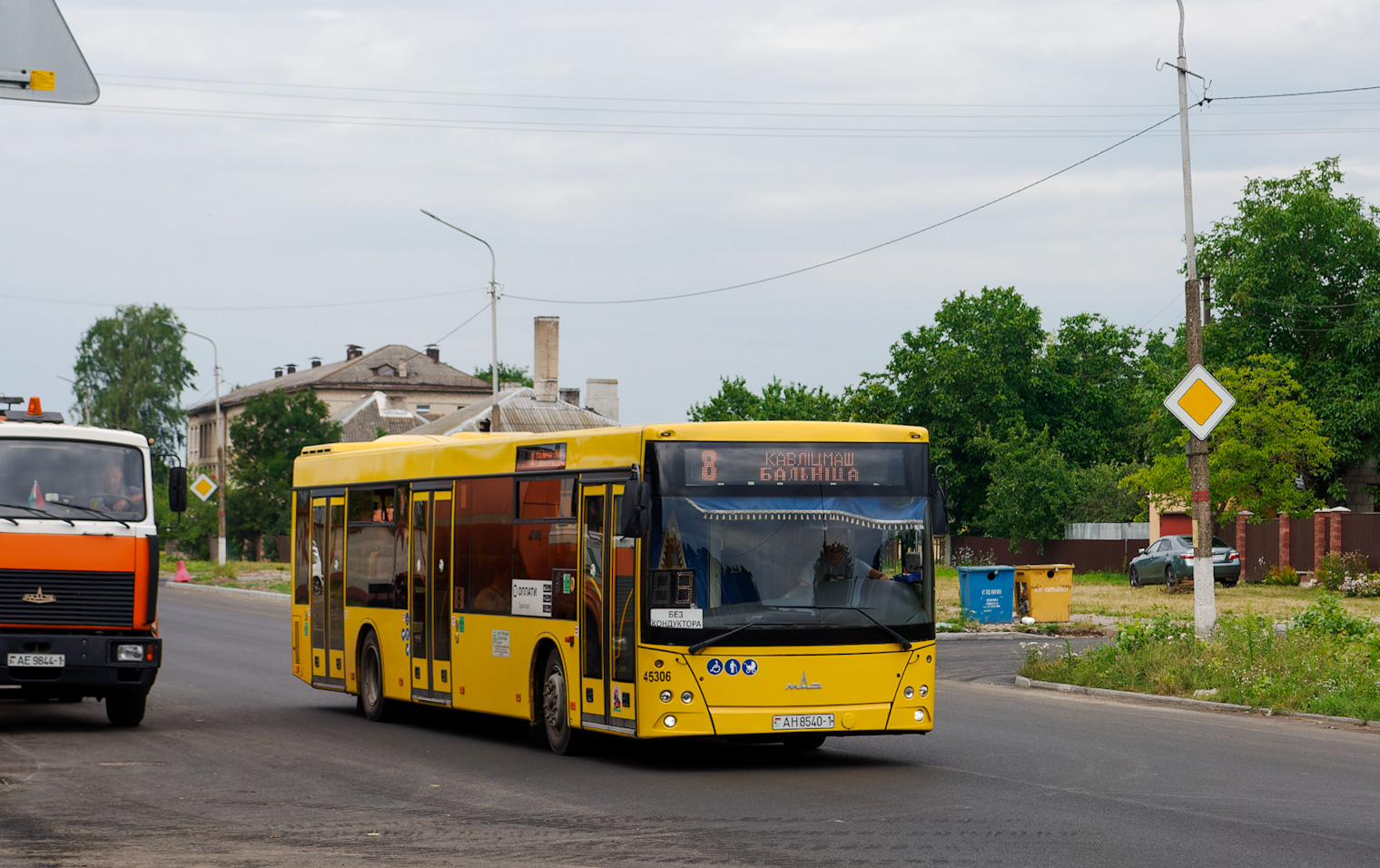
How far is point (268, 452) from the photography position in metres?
84.8

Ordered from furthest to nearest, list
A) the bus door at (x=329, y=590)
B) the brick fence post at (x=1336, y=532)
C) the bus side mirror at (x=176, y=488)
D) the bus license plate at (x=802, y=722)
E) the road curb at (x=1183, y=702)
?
the brick fence post at (x=1336, y=532) → the bus door at (x=329, y=590) → the bus side mirror at (x=176, y=488) → the road curb at (x=1183, y=702) → the bus license plate at (x=802, y=722)

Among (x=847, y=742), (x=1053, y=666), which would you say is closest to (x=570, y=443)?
(x=847, y=742)

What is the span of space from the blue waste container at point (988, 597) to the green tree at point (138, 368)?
249ft

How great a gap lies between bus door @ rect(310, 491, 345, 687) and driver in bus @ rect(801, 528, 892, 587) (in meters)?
7.20

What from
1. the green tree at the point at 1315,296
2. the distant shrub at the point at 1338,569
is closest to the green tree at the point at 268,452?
the green tree at the point at 1315,296

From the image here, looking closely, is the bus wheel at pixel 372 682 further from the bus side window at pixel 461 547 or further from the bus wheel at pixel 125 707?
the bus wheel at pixel 125 707

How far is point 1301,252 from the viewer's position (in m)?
58.9

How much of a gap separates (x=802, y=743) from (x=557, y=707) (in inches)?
84.2

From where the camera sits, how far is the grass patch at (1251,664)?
17312mm

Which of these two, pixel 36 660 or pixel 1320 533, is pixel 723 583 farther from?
pixel 1320 533

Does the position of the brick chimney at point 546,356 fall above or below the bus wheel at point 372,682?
above

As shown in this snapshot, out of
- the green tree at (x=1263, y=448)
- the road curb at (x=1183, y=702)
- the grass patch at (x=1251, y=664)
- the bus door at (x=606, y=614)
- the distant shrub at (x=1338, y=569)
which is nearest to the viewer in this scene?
the bus door at (x=606, y=614)

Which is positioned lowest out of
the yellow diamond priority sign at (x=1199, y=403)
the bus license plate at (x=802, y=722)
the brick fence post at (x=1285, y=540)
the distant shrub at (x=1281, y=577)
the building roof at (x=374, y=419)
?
the bus license plate at (x=802, y=722)

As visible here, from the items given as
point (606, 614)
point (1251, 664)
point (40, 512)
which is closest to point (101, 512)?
point (40, 512)
